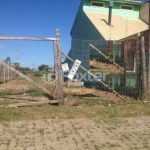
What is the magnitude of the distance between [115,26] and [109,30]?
4.71 feet

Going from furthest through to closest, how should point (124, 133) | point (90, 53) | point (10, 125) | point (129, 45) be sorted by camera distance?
point (90, 53), point (129, 45), point (10, 125), point (124, 133)

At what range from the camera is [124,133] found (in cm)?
484

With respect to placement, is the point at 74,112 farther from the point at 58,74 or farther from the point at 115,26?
the point at 115,26

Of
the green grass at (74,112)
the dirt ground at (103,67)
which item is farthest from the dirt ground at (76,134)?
the dirt ground at (103,67)

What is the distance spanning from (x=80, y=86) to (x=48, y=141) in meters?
8.65

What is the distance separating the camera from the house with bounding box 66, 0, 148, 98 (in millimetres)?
9547

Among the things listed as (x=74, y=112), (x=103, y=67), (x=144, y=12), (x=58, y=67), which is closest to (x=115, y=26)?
(x=144, y=12)

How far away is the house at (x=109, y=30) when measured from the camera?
31.3 ft

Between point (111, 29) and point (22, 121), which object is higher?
point (111, 29)

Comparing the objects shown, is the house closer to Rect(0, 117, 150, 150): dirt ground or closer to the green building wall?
the green building wall

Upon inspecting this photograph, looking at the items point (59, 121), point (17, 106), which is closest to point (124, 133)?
point (59, 121)

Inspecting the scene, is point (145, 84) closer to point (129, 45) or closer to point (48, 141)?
point (129, 45)

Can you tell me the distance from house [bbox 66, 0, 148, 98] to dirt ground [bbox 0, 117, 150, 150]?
3574 mm

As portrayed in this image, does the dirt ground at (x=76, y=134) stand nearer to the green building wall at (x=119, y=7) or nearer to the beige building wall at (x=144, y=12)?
the green building wall at (x=119, y=7)
